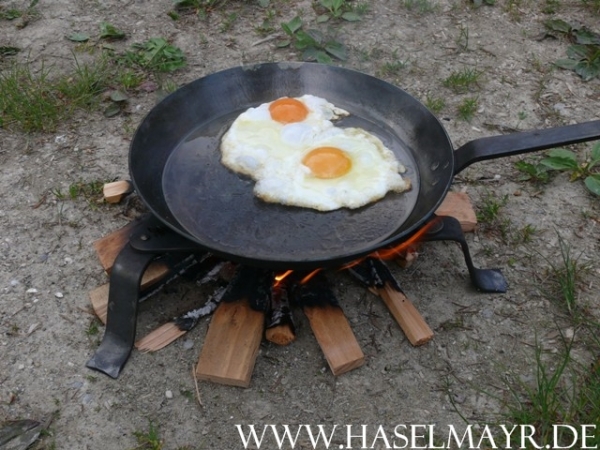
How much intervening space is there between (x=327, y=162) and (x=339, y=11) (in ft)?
7.61

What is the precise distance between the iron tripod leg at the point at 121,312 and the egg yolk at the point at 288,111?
1.05 metres

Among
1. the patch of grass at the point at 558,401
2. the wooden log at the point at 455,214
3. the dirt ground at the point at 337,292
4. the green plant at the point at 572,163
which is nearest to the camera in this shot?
the patch of grass at the point at 558,401

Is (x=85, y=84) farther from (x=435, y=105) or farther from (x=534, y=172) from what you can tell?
(x=534, y=172)

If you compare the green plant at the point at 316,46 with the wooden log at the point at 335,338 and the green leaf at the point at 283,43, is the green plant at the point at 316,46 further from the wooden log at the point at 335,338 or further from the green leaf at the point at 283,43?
the wooden log at the point at 335,338

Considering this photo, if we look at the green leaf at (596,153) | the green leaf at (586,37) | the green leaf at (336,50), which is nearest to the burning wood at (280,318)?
the green leaf at (596,153)

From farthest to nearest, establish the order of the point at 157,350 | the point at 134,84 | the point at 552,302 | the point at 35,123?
the point at 134,84 < the point at 35,123 < the point at 552,302 < the point at 157,350

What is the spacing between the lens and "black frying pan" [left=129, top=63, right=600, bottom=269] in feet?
8.18

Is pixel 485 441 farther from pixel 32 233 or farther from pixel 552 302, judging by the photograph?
pixel 32 233

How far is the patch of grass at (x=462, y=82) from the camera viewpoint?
4109mm

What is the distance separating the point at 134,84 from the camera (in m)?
4.08

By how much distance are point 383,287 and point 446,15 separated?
292 centimetres

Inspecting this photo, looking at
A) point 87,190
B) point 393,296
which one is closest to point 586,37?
point 393,296

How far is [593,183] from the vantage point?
340 centimetres

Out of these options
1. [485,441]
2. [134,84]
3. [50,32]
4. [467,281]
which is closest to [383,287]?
[467,281]
